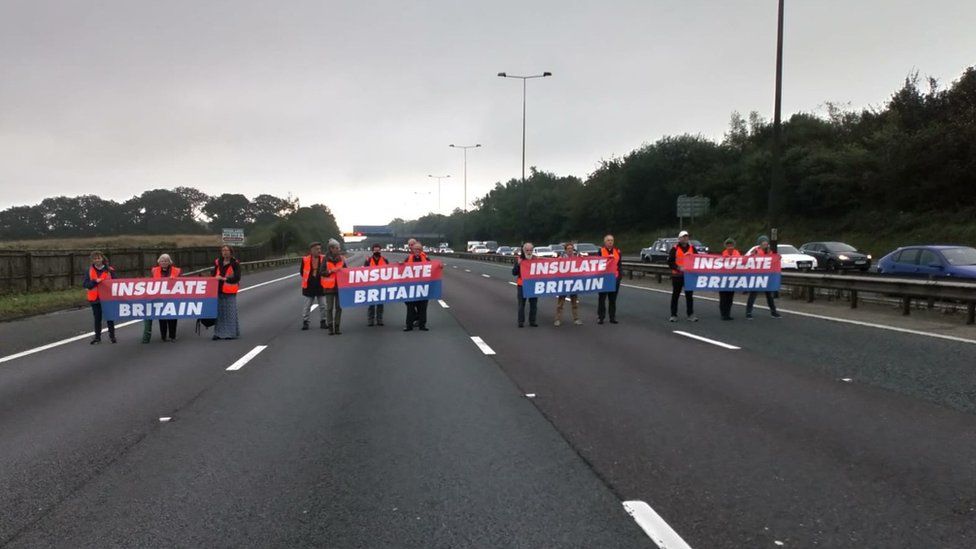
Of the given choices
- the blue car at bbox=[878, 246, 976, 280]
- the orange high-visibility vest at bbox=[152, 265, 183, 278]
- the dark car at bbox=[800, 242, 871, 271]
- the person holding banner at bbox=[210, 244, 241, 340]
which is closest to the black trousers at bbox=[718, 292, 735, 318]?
the blue car at bbox=[878, 246, 976, 280]

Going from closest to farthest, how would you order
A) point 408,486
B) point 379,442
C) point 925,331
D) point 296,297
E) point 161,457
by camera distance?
point 408,486
point 161,457
point 379,442
point 925,331
point 296,297

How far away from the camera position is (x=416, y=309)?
15305 millimetres

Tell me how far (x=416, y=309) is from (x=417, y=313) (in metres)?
0.11

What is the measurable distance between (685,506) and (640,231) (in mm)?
77454

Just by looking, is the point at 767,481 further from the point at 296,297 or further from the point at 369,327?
the point at 296,297

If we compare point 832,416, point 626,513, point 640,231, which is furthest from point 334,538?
point 640,231

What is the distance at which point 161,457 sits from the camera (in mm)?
5871

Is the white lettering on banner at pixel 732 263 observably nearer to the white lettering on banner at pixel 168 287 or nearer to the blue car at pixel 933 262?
the blue car at pixel 933 262

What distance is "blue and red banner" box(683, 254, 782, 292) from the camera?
16.2 meters

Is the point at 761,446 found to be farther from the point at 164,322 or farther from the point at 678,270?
the point at 164,322

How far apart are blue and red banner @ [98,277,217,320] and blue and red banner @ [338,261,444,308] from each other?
282 cm

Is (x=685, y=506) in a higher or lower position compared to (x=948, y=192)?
lower

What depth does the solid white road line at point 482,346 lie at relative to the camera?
11.7 metres

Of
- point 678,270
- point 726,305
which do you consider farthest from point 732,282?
point 678,270
